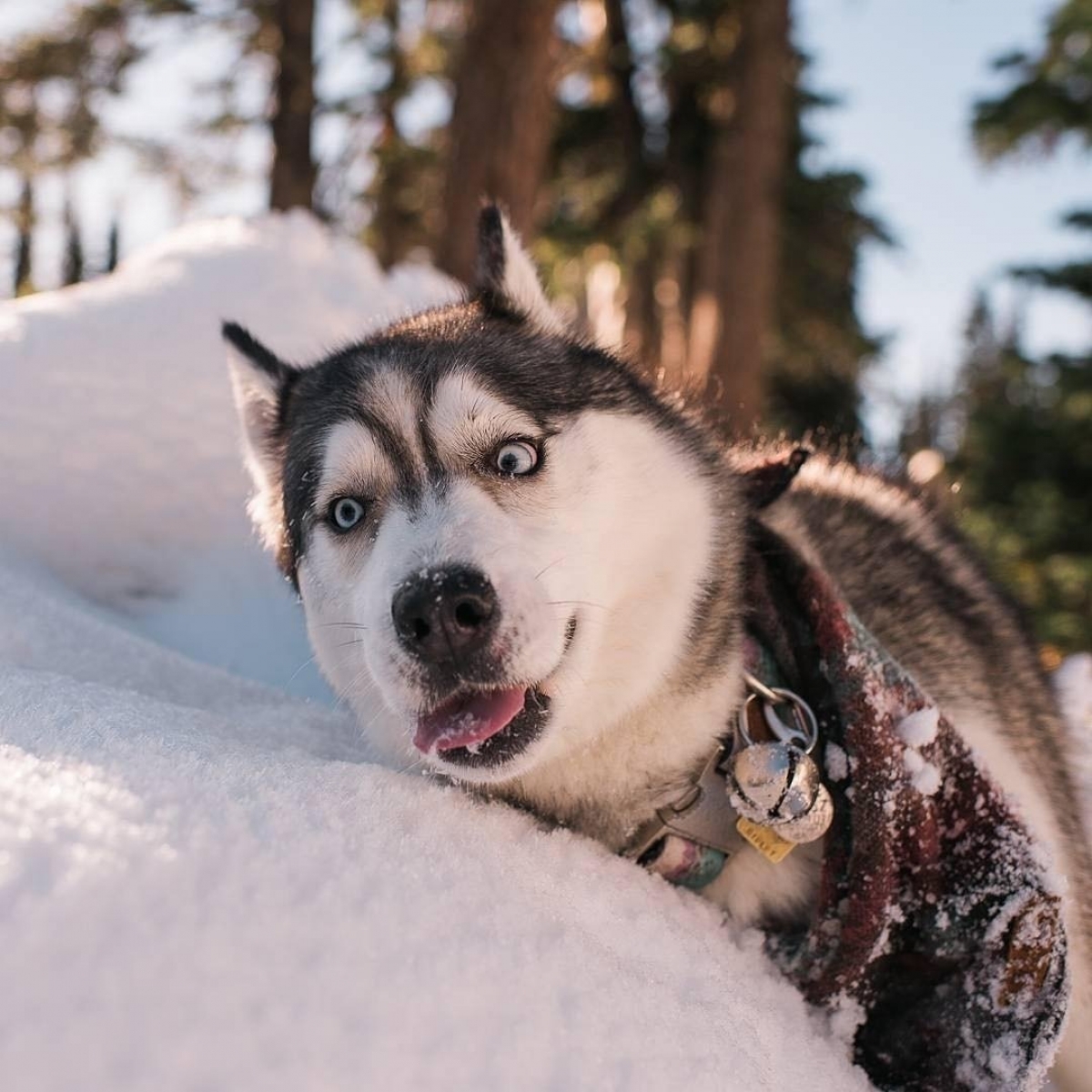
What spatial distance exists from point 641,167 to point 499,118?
29.1ft

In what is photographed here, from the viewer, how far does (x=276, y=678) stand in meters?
2.71

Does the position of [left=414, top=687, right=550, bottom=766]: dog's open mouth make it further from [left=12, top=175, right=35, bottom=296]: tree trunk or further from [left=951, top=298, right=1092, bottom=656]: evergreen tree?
[left=951, top=298, right=1092, bottom=656]: evergreen tree

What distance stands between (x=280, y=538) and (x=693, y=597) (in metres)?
1.00

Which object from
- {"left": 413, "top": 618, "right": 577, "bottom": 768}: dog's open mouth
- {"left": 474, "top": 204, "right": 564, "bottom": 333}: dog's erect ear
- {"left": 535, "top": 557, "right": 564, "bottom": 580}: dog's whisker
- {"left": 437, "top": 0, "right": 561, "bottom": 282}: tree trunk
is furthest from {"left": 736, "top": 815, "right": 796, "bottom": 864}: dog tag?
{"left": 437, "top": 0, "right": 561, "bottom": 282}: tree trunk

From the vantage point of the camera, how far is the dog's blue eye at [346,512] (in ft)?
6.25

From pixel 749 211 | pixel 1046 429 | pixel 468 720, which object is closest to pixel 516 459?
pixel 468 720

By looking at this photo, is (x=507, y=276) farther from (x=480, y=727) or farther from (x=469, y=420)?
(x=480, y=727)

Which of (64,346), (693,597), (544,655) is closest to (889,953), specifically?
(693,597)

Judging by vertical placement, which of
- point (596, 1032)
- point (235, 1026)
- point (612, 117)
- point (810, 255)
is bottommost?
point (810, 255)

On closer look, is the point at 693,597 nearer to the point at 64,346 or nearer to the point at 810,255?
the point at 64,346

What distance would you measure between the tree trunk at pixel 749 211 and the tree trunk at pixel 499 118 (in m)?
3.61

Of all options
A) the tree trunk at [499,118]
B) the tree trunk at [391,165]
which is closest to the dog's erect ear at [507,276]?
the tree trunk at [499,118]

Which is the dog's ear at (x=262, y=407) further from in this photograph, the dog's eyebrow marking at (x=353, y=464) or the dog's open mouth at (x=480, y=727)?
the dog's open mouth at (x=480, y=727)

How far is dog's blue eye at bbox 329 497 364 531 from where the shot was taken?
1906 millimetres
